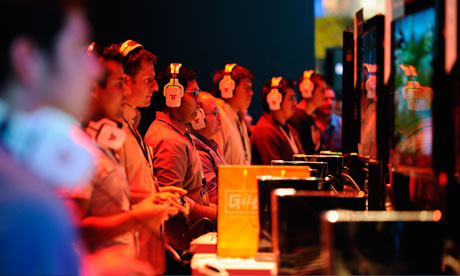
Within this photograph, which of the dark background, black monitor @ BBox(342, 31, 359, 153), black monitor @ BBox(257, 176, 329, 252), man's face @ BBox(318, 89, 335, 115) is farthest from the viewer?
man's face @ BBox(318, 89, 335, 115)

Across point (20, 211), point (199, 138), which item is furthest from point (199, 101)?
point (20, 211)

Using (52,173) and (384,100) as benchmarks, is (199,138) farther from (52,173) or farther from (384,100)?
(52,173)

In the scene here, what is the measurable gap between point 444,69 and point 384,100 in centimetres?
83

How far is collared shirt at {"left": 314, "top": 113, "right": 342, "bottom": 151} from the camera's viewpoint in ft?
27.5

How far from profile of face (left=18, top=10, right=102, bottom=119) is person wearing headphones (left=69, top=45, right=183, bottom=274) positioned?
61 millimetres

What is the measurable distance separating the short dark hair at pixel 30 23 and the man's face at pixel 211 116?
1835 millimetres

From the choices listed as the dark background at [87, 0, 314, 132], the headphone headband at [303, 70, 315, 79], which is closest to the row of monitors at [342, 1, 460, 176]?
the dark background at [87, 0, 314, 132]

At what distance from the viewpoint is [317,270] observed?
6.78 feet

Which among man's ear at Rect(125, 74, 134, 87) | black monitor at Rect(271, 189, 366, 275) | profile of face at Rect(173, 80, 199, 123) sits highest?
man's ear at Rect(125, 74, 134, 87)

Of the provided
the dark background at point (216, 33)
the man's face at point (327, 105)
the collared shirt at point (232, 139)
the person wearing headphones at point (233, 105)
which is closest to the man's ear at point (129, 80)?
the dark background at point (216, 33)

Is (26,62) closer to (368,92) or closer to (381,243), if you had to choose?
(381,243)

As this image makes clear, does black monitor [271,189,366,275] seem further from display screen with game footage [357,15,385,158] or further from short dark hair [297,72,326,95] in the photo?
short dark hair [297,72,326,95]

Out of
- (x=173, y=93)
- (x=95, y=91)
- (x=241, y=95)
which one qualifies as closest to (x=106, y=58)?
(x=95, y=91)

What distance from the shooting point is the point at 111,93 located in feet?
7.49
